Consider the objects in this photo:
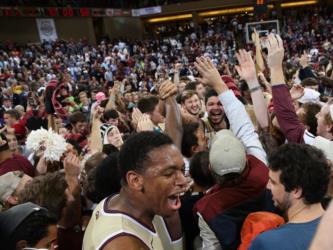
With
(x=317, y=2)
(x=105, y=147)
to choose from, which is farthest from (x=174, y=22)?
(x=105, y=147)

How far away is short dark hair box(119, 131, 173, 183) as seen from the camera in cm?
188

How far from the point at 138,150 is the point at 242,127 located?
119 cm

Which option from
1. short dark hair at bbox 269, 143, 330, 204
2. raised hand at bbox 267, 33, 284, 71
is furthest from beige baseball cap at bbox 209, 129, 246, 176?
raised hand at bbox 267, 33, 284, 71

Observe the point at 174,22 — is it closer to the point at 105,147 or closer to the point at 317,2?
the point at 317,2

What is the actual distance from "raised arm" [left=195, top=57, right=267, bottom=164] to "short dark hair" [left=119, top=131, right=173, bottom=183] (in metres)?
1.02

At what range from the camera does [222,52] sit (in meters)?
25.1

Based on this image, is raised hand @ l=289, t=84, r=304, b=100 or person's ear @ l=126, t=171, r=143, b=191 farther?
raised hand @ l=289, t=84, r=304, b=100

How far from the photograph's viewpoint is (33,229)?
1.90 metres

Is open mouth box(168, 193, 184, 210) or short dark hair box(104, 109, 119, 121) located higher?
open mouth box(168, 193, 184, 210)

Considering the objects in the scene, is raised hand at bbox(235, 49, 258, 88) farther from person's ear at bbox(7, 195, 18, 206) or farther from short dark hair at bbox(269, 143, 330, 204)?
person's ear at bbox(7, 195, 18, 206)

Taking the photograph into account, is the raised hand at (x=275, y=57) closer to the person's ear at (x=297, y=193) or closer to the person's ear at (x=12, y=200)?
the person's ear at (x=297, y=193)

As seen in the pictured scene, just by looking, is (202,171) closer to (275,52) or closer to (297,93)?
(275,52)

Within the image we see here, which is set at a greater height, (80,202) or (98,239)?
(98,239)

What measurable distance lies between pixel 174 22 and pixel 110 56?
13.0 metres
